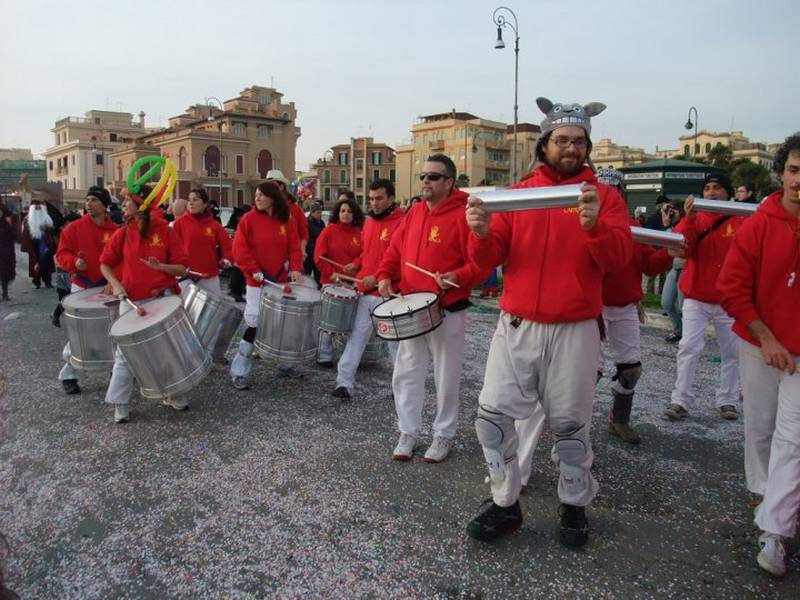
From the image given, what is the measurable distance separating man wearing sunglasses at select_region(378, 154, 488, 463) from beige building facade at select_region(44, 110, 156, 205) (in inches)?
3745

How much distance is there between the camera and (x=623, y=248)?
285 cm

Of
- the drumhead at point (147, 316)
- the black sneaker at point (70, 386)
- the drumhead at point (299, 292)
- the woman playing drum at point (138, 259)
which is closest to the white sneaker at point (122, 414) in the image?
the woman playing drum at point (138, 259)

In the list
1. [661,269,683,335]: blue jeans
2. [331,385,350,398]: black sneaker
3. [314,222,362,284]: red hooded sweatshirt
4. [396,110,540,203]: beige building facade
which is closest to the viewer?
[331,385,350,398]: black sneaker

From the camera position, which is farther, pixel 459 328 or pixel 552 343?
pixel 459 328

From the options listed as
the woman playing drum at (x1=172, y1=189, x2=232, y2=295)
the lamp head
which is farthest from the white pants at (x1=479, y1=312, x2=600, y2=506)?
the lamp head

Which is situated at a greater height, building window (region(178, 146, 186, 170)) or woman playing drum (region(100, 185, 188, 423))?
building window (region(178, 146, 186, 170))

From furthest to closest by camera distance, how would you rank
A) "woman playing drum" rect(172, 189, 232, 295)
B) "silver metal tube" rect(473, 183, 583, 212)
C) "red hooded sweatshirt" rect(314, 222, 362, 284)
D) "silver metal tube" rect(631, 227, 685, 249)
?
"woman playing drum" rect(172, 189, 232, 295)
"red hooded sweatshirt" rect(314, 222, 362, 284)
"silver metal tube" rect(631, 227, 685, 249)
"silver metal tube" rect(473, 183, 583, 212)

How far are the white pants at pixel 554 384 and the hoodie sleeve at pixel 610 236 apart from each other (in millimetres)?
364

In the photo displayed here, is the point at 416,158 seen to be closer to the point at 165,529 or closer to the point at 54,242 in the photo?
the point at 54,242

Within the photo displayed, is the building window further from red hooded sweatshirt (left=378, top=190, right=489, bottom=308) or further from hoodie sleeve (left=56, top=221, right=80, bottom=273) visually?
red hooded sweatshirt (left=378, top=190, right=489, bottom=308)

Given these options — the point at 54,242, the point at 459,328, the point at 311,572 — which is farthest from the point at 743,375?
the point at 54,242

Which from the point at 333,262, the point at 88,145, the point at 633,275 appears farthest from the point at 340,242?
the point at 88,145

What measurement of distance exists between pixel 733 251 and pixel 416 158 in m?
93.9

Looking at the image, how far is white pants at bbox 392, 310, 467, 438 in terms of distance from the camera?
4312mm
